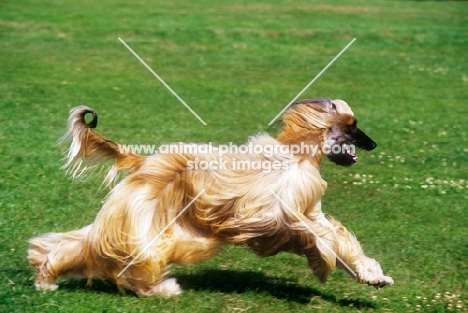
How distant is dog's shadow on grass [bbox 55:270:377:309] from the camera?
607 cm

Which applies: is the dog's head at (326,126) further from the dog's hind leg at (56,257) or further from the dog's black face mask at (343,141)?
the dog's hind leg at (56,257)

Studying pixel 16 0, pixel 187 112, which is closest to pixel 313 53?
pixel 187 112

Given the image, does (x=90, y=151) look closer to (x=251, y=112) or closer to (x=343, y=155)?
(x=343, y=155)

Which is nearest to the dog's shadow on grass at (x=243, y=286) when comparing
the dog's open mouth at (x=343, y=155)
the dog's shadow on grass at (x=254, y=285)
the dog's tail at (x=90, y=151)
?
the dog's shadow on grass at (x=254, y=285)

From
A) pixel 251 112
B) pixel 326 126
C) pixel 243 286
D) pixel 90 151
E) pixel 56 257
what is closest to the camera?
pixel 56 257

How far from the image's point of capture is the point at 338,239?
596 cm

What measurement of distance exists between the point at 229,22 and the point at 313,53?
11.0ft

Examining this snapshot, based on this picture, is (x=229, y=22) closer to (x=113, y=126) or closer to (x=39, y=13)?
(x=39, y=13)

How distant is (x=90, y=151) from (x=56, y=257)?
832mm

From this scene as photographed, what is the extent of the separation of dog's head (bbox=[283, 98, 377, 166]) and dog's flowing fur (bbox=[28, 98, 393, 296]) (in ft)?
0.24

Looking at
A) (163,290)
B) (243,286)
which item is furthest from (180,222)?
(243,286)

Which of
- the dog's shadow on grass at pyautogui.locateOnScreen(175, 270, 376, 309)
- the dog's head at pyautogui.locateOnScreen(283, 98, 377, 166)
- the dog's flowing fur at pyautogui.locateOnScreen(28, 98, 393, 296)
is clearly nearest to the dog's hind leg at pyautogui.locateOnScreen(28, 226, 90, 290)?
the dog's flowing fur at pyautogui.locateOnScreen(28, 98, 393, 296)

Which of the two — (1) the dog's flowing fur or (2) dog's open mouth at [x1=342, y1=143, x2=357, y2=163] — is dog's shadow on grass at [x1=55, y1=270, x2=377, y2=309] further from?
(2) dog's open mouth at [x1=342, y1=143, x2=357, y2=163]

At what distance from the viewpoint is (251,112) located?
13.3 meters
